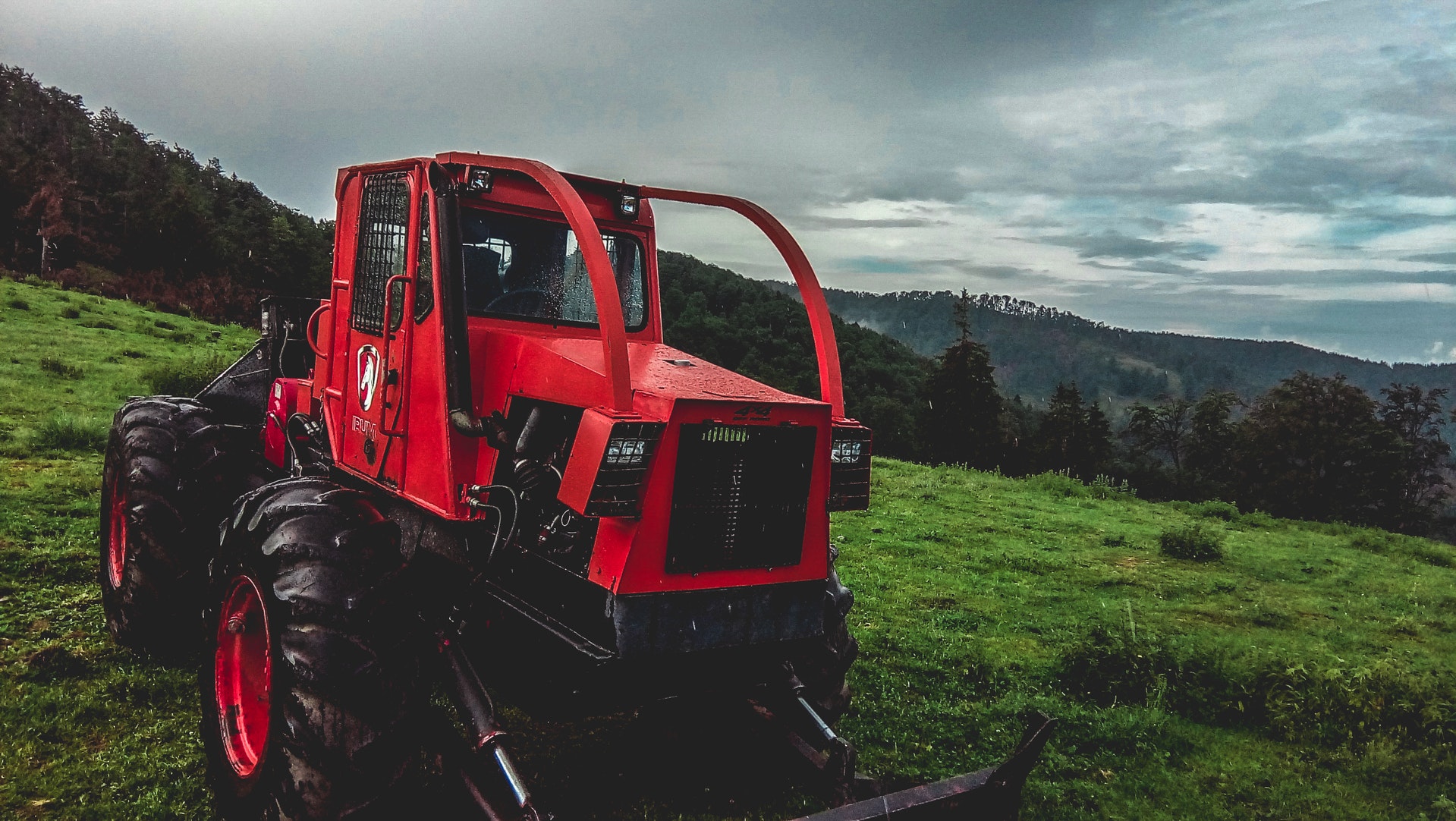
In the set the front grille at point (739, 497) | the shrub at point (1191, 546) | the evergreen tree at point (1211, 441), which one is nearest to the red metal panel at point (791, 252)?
the front grille at point (739, 497)

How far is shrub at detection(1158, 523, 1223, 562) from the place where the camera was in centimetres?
1274

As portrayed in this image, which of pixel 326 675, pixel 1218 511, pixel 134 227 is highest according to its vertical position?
pixel 134 227

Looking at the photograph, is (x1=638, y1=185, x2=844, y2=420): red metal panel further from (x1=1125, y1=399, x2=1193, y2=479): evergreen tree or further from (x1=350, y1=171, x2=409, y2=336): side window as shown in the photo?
(x1=1125, y1=399, x2=1193, y2=479): evergreen tree

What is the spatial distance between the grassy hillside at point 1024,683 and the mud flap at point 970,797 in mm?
1276

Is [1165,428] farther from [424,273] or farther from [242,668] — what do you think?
[242,668]

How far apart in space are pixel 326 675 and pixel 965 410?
4979cm

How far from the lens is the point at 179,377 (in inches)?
617

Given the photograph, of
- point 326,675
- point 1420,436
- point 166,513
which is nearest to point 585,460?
point 326,675

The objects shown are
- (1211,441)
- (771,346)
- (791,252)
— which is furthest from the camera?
(1211,441)

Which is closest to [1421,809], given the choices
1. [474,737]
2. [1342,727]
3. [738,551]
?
[1342,727]

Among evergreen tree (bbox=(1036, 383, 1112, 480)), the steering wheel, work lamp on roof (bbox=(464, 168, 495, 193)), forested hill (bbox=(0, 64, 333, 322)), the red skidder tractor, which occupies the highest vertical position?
forested hill (bbox=(0, 64, 333, 322))

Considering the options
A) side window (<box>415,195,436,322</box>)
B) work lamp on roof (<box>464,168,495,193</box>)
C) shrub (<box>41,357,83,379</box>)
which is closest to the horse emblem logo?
side window (<box>415,195,436,322</box>)

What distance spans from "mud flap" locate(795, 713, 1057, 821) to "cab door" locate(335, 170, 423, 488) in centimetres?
269

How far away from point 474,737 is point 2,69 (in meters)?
104
